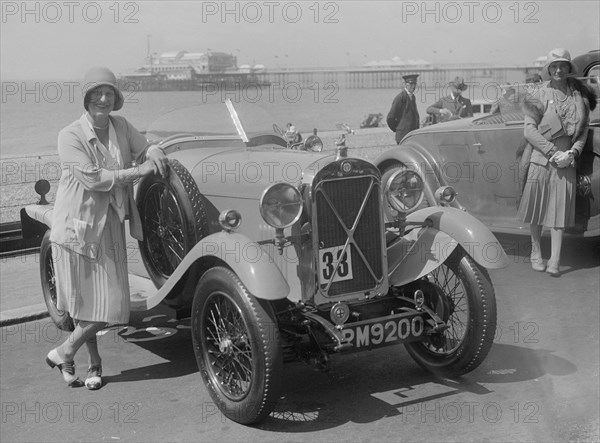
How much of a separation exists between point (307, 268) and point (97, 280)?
1.26m

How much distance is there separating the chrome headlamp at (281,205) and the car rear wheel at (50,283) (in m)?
2.37

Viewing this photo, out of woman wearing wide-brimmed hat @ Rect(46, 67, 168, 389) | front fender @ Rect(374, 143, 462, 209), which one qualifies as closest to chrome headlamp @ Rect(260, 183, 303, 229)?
woman wearing wide-brimmed hat @ Rect(46, 67, 168, 389)

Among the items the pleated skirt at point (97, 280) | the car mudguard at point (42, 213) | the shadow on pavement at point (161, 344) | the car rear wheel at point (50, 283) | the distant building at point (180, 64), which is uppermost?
the distant building at point (180, 64)

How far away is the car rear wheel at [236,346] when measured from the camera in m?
4.21

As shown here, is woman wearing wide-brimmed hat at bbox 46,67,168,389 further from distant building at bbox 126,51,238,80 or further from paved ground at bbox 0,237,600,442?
distant building at bbox 126,51,238,80

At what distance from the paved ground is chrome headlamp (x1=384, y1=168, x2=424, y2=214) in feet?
3.46

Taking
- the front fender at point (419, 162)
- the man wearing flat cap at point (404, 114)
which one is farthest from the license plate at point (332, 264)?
the man wearing flat cap at point (404, 114)

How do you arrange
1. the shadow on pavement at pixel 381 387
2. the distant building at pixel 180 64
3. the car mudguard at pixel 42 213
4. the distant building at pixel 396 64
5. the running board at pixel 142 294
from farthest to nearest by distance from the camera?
the distant building at pixel 396 64 < the distant building at pixel 180 64 < the car mudguard at pixel 42 213 < the running board at pixel 142 294 < the shadow on pavement at pixel 381 387

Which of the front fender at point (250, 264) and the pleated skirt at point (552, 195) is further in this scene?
the pleated skirt at point (552, 195)

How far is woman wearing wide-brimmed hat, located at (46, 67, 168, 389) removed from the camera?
15.6ft

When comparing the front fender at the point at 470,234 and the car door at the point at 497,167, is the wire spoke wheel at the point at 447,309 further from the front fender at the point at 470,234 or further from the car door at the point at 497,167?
the car door at the point at 497,167

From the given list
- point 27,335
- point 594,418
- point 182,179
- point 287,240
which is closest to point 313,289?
point 287,240

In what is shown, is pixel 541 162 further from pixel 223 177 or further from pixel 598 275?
pixel 223 177

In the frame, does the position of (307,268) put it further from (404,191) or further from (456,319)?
(456,319)
